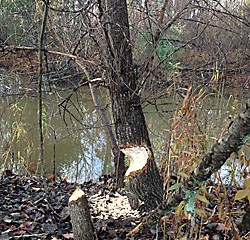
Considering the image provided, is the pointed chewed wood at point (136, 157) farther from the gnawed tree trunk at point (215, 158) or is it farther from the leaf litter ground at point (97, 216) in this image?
the gnawed tree trunk at point (215, 158)

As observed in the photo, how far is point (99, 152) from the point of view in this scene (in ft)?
18.9

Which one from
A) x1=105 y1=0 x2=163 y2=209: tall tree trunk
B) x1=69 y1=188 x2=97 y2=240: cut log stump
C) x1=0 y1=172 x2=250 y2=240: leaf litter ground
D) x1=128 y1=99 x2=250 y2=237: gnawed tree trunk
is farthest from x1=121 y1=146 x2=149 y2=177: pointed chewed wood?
x1=128 y1=99 x2=250 y2=237: gnawed tree trunk

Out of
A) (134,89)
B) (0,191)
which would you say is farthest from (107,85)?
(0,191)

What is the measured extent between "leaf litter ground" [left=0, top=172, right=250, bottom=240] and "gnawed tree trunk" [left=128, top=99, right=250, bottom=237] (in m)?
0.34

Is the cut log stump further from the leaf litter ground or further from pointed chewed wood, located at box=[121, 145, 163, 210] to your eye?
pointed chewed wood, located at box=[121, 145, 163, 210]

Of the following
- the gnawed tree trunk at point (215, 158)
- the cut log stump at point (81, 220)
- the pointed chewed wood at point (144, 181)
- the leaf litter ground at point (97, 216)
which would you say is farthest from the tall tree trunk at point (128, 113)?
the gnawed tree trunk at point (215, 158)

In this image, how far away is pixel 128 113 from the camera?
2.71m

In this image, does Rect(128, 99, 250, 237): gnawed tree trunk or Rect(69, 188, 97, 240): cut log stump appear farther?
Rect(69, 188, 97, 240): cut log stump

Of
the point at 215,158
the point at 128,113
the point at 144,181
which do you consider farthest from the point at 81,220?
the point at 215,158

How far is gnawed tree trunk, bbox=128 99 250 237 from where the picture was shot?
3.21 ft

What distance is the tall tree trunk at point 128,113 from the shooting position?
2633 mm

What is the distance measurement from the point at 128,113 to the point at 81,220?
3.22 feet

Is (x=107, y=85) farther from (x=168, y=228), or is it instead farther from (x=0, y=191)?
(x=0, y=191)

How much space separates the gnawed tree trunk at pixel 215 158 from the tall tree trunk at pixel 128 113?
1133 millimetres
